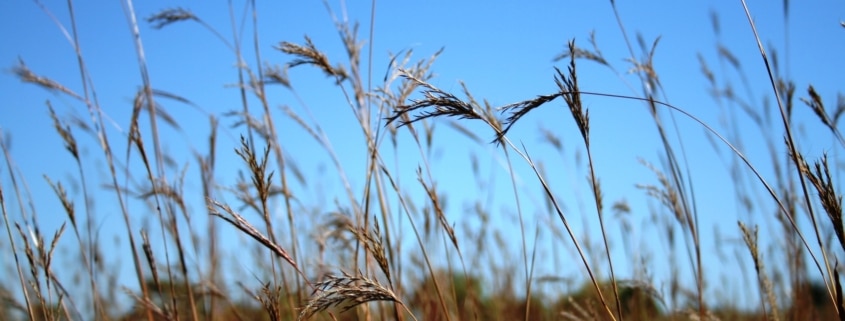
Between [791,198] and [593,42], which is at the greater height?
[593,42]

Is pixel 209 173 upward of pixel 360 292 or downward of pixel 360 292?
upward

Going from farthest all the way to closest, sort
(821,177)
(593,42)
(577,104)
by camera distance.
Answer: (593,42) < (577,104) < (821,177)

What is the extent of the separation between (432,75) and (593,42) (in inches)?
23.2

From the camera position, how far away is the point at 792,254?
10.5ft

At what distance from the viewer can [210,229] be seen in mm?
3344

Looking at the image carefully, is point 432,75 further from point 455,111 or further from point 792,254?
point 792,254

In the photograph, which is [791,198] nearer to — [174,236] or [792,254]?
[792,254]

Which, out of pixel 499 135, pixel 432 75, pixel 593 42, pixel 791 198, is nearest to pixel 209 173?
pixel 432 75

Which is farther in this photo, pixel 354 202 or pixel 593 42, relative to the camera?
pixel 354 202

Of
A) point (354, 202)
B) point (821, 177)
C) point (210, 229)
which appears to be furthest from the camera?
point (210, 229)

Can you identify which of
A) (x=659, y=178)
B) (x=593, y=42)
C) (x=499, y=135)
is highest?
(x=593, y=42)

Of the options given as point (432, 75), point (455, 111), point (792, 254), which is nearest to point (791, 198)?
point (792, 254)

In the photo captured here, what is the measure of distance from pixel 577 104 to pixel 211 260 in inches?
81.2

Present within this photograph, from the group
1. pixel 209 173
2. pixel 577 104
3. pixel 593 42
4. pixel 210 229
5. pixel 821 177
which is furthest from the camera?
pixel 210 229
